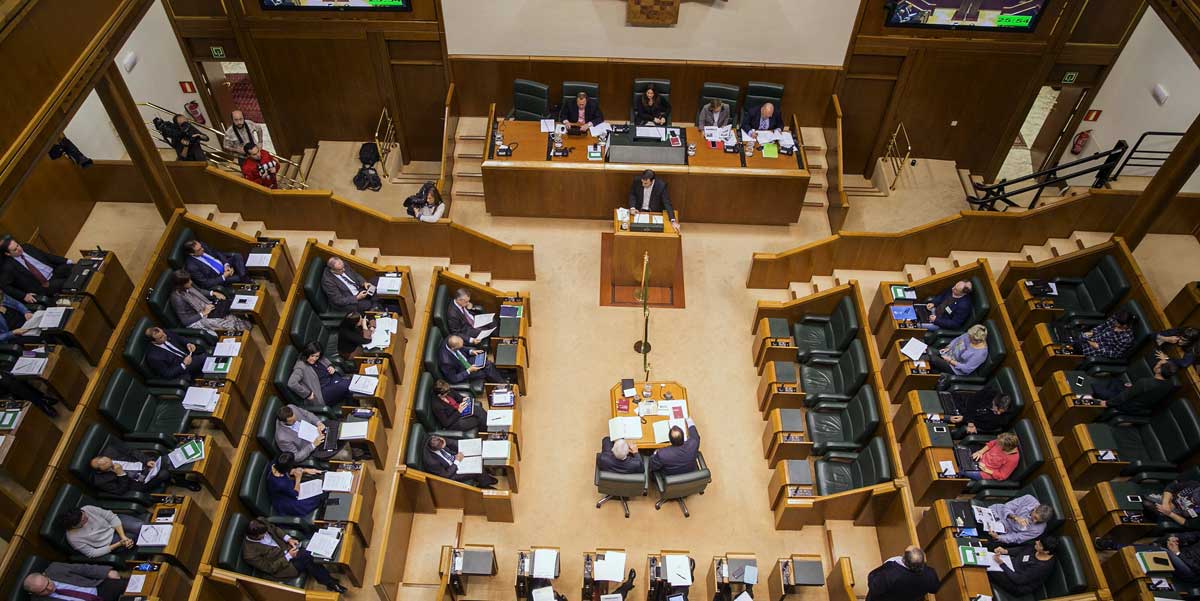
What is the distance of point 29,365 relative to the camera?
8.02 m

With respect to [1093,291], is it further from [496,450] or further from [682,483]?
[496,450]

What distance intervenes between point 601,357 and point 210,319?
4.45 metres

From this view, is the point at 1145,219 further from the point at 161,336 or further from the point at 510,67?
the point at 161,336

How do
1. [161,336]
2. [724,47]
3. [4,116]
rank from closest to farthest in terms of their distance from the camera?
[4,116]
[161,336]
[724,47]

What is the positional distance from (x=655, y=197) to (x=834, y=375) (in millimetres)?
3083

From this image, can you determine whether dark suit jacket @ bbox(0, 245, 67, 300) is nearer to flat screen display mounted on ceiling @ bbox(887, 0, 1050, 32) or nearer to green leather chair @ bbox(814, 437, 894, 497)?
green leather chair @ bbox(814, 437, 894, 497)

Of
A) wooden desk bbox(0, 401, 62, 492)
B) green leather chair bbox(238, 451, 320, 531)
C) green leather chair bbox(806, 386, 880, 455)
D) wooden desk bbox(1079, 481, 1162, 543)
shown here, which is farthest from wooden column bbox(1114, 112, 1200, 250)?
wooden desk bbox(0, 401, 62, 492)

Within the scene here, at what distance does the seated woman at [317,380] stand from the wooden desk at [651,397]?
2.84 metres

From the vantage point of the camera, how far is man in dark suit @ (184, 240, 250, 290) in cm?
926

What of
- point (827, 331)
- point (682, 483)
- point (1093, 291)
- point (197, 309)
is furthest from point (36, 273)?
point (1093, 291)

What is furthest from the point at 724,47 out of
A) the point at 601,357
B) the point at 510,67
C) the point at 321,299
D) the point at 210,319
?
the point at 210,319

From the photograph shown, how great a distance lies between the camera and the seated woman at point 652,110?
10.8 m

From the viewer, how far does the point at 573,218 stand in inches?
429

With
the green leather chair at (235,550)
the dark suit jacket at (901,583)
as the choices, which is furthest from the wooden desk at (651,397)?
the green leather chair at (235,550)
